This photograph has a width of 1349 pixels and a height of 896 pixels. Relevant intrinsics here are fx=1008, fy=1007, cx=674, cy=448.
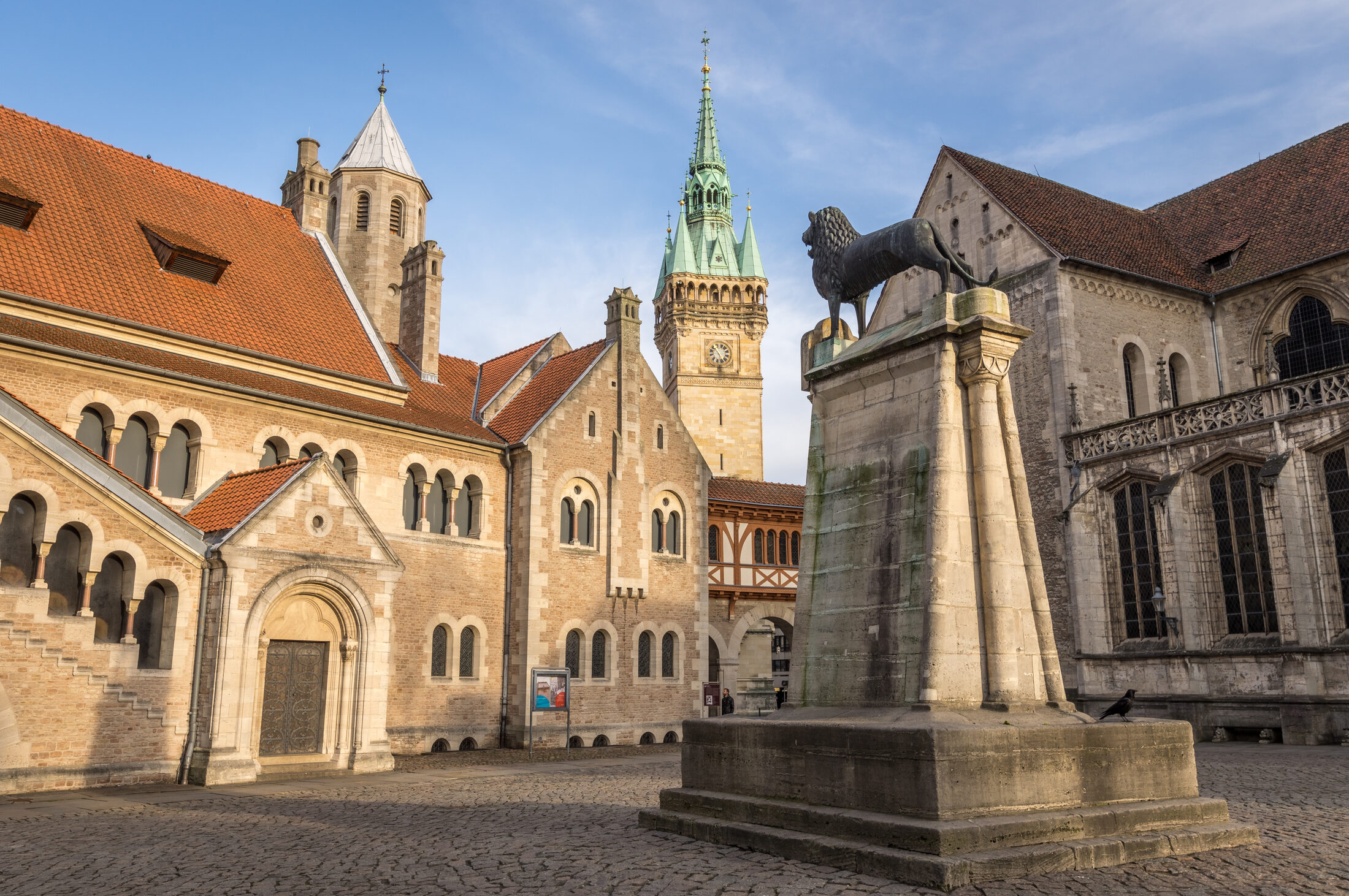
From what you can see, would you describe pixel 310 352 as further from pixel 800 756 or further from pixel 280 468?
pixel 800 756

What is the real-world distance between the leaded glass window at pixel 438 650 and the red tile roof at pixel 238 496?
6.44 meters

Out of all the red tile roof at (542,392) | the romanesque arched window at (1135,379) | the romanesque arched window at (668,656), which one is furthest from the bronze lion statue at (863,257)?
the romanesque arched window at (1135,379)

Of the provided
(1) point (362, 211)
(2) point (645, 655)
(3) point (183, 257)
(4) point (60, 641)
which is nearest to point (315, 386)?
(3) point (183, 257)

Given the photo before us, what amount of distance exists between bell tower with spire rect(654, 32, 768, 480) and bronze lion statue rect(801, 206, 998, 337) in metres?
59.4

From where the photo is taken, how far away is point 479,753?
2369 cm

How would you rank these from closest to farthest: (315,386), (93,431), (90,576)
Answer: (90,576), (93,431), (315,386)

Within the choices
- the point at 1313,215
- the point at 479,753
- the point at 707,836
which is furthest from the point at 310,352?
the point at 1313,215

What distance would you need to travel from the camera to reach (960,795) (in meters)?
7.76

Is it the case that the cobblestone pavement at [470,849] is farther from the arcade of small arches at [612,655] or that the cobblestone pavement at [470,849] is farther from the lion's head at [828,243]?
the arcade of small arches at [612,655]

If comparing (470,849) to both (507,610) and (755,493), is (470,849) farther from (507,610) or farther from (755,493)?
(755,493)

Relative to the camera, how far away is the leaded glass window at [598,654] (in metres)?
27.3

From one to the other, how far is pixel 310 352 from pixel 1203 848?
21.1 m

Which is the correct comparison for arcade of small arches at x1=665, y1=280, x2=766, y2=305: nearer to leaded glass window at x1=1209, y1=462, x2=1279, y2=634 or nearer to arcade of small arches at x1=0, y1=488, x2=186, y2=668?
leaded glass window at x1=1209, y1=462, x2=1279, y2=634

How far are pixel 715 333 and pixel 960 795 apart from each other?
6812cm
